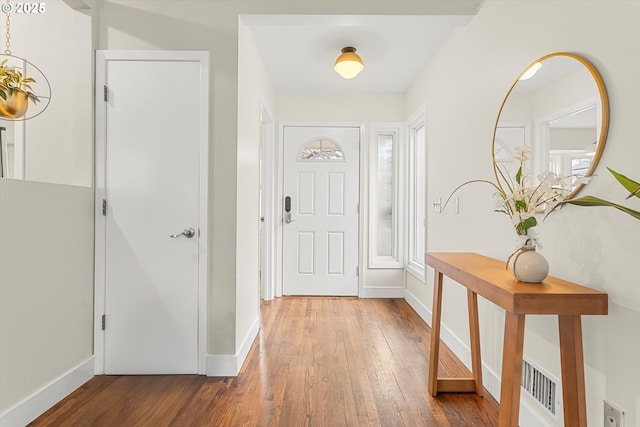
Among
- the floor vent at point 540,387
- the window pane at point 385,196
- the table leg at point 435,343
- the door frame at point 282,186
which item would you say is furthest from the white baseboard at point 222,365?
the window pane at point 385,196

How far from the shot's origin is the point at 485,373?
2.23 m

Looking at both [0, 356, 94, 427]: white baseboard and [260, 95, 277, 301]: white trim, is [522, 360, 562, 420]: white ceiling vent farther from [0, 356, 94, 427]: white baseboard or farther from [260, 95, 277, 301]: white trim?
[260, 95, 277, 301]: white trim

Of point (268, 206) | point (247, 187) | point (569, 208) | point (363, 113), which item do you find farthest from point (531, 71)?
point (268, 206)

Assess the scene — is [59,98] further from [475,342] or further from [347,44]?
[475,342]

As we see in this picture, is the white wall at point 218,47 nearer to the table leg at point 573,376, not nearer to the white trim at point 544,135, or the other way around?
the white trim at point 544,135

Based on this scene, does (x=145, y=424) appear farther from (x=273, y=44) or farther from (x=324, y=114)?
(x=324, y=114)

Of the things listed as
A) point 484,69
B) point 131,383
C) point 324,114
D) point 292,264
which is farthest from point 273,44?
point 131,383

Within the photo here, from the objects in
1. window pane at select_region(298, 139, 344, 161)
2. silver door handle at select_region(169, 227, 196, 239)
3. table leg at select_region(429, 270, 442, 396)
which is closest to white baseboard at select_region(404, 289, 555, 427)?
table leg at select_region(429, 270, 442, 396)

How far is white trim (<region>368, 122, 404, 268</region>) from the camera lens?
4.26m

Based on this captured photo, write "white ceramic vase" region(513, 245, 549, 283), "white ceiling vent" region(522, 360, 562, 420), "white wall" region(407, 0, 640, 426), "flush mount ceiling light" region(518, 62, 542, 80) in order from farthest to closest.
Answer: "flush mount ceiling light" region(518, 62, 542, 80), "white ceiling vent" region(522, 360, 562, 420), "white ceramic vase" region(513, 245, 549, 283), "white wall" region(407, 0, 640, 426)

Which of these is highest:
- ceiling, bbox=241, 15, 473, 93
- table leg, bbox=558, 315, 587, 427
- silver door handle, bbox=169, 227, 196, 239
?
ceiling, bbox=241, 15, 473, 93

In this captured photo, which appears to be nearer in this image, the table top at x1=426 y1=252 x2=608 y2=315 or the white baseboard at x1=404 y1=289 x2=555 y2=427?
the table top at x1=426 y1=252 x2=608 y2=315

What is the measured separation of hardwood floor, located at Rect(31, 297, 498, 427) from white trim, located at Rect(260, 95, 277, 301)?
1182 mm

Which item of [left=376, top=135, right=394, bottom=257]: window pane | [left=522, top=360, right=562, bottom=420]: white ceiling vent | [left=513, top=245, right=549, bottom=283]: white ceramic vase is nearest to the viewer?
[left=513, top=245, right=549, bottom=283]: white ceramic vase
